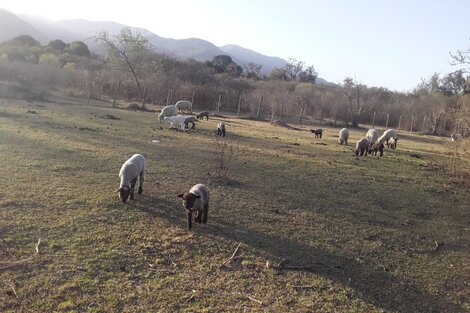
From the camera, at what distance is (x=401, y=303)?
6.20 metres

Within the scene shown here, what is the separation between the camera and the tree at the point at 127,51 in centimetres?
4156

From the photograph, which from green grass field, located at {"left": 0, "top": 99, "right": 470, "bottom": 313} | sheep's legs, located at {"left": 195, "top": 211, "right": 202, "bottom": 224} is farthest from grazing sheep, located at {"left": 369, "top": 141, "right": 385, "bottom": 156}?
sheep's legs, located at {"left": 195, "top": 211, "right": 202, "bottom": 224}

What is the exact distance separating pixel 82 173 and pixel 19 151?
9.94 ft

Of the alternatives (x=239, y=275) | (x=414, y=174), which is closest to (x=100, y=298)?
(x=239, y=275)

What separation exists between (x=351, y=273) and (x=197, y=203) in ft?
9.89

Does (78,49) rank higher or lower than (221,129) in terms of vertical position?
higher

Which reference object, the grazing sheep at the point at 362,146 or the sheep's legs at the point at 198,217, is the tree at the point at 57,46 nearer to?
the grazing sheep at the point at 362,146

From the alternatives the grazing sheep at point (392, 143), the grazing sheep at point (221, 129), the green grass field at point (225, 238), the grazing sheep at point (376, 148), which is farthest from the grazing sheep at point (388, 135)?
the grazing sheep at point (221, 129)

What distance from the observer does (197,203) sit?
791 centimetres

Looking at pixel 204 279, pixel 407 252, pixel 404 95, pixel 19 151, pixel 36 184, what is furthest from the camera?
pixel 404 95

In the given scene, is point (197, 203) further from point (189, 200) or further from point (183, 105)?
point (183, 105)

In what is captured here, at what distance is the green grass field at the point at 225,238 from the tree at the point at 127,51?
28.9 m

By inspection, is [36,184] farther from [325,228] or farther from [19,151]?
[325,228]

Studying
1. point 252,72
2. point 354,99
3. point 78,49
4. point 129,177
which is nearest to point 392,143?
point 129,177
